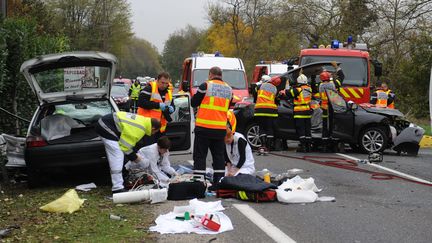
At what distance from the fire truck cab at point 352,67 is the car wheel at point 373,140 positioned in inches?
95.6

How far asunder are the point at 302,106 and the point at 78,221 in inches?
287

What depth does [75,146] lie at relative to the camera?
27.1 ft

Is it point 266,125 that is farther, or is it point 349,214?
point 266,125

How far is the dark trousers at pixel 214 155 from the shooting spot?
27.2ft

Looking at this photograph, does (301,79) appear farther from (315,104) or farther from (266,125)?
(266,125)

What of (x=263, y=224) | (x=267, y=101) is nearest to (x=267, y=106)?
(x=267, y=101)

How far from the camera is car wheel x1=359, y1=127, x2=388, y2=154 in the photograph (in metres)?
12.6

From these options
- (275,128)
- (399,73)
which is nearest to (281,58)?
(399,73)

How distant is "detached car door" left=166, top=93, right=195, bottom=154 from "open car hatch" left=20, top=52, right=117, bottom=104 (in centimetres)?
125

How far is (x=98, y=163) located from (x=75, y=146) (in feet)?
1.39

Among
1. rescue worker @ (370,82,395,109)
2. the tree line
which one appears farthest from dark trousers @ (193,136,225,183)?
the tree line

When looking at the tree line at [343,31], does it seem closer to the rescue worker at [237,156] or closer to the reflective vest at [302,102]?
the reflective vest at [302,102]

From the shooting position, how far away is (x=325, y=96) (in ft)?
41.5

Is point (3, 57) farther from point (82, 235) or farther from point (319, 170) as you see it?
point (319, 170)
